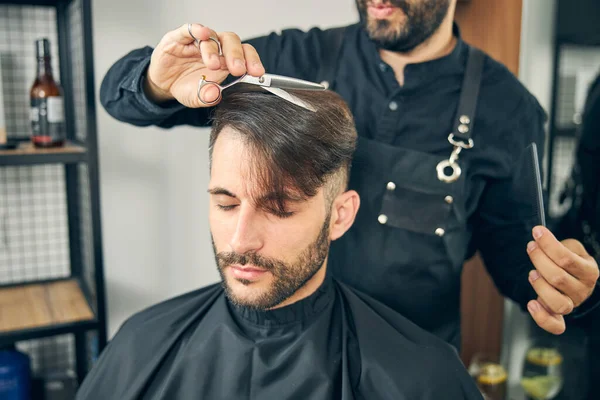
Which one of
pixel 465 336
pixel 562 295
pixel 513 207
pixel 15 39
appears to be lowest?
pixel 465 336

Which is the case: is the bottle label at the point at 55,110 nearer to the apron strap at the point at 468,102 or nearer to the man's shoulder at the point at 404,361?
the man's shoulder at the point at 404,361

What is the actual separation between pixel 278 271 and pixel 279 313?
168 mm

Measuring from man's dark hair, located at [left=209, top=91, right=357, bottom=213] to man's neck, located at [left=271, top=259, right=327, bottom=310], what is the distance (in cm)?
21

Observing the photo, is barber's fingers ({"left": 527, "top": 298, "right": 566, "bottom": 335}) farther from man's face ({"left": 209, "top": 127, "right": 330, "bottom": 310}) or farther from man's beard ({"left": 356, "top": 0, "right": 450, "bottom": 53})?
man's beard ({"left": 356, "top": 0, "right": 450, "bottom": 53})

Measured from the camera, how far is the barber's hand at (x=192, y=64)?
107cm

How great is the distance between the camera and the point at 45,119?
1.81 meters

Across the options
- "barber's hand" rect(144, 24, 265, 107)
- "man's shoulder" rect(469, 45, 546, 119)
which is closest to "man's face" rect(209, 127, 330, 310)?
"barber's hand" rect(144, 24, 265, 107)

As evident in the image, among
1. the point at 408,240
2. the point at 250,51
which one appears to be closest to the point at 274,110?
the point at 250,51

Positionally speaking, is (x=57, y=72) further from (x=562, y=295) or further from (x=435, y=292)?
(x=562, y=295)

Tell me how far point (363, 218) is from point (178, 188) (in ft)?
3.08

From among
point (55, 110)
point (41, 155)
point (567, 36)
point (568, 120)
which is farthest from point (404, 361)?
point (567, 36)

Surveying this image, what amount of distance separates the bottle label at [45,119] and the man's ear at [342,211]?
100 centimetres

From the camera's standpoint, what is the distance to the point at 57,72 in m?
2.07

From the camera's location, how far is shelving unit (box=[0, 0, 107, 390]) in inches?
69.6
